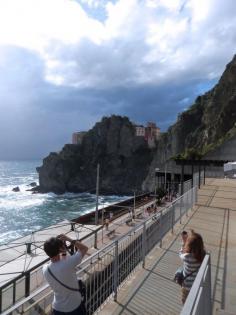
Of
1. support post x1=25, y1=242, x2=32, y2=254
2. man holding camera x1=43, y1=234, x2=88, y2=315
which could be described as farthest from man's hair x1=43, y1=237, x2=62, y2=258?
support post x1=25, y1=242, x2=32, y2=254

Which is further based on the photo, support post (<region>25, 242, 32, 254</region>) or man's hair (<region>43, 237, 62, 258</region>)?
support post (<region>25, 242, 32, 254</region>)

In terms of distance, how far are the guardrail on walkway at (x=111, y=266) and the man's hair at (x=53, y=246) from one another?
754 mm

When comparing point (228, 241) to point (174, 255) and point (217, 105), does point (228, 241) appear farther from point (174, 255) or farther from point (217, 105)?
point (217, 105)

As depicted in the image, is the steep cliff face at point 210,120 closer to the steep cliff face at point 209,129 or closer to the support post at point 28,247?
the steep cliff face at point 209,129

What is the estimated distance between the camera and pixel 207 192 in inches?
932

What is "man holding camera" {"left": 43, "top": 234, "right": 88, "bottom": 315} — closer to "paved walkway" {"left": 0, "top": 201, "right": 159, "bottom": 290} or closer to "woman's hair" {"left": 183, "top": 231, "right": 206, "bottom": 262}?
"woman's hair" {"left": 183, "top": 231, "right": 206, "bottom": 262}

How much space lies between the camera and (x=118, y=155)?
139625mm

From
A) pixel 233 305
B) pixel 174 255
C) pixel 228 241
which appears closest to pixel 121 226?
pixel 228 241

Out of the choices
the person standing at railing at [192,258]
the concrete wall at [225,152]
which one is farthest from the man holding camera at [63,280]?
the concrete wall at [225,152]

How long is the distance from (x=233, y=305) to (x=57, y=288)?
3.55 meters

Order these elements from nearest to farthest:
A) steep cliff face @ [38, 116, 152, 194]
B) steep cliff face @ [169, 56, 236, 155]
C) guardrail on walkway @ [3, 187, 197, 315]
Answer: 1. guardrail on walkway @ [3, 187, 197, 315]
2. steep cliff face @ [169, 56, 236, 155]
3. steep cliff face @ [38, 116, 152, 194]

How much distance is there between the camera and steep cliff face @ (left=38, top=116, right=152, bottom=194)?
128250 millimetres

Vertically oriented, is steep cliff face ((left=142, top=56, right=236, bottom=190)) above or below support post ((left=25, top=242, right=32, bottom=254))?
above

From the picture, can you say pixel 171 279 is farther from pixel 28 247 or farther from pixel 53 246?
pixel 28 247
